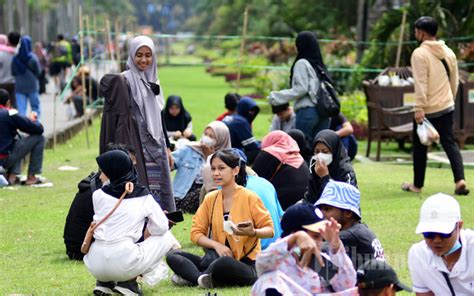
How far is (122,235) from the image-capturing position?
24.0ft

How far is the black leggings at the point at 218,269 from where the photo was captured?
750cm

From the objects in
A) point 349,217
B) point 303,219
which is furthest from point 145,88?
point 303,219

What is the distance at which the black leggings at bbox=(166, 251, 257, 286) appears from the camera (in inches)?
295

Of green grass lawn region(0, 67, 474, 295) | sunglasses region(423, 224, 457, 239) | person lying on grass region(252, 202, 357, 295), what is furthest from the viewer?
green grass lawn region(0, 67, 474, 295)

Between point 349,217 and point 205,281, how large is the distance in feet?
4.64

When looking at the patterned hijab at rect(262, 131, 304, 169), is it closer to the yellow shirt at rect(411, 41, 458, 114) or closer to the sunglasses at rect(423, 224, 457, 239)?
the yellow shirt at rect(411, 41, 458, 114)

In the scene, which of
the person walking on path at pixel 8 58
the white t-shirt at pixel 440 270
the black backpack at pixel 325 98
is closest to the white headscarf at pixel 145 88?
the black backpack at pixel 325 98

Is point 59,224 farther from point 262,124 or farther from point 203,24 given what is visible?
point 203,24

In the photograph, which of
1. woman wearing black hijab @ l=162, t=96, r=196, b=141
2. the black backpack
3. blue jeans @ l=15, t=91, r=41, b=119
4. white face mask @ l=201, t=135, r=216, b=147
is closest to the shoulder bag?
white face mask @ l=201, t=135, r=216, b=147

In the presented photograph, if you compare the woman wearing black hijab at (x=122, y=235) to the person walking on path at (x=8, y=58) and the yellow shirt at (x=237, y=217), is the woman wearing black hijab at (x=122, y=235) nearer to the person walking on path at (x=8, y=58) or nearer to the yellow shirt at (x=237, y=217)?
the yellow shirt at (x=237, y=217)

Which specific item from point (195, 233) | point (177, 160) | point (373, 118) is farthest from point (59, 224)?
point (373, 118)

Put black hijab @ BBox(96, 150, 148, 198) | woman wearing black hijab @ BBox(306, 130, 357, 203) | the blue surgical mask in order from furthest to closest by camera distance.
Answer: woman wearing black hijab @ BBox(306, 130, 357, 203) → black hijab @ BBox(96, 150, 148, 198) → the blue surgical mask

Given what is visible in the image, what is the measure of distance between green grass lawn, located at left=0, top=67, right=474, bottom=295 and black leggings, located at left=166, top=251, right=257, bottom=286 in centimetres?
11

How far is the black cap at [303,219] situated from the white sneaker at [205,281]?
6.85 ft
